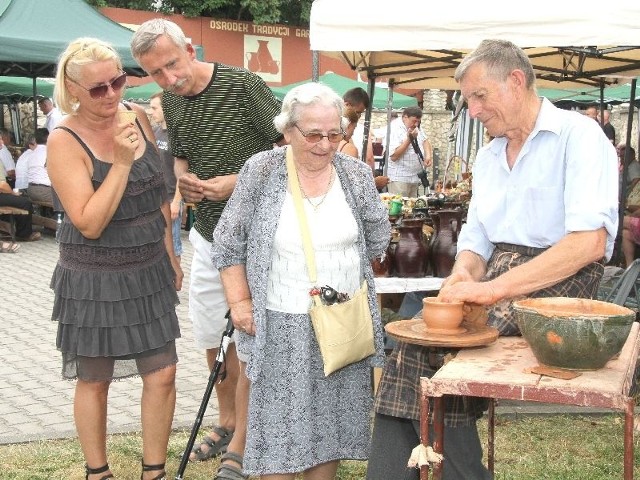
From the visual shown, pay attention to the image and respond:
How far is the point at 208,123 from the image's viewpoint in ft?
12.9

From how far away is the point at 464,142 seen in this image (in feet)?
53.3

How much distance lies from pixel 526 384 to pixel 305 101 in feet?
4.34

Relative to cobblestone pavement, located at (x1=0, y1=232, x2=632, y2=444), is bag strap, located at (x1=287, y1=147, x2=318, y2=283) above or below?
above

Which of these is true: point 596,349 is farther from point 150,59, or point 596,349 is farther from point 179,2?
point 179,2

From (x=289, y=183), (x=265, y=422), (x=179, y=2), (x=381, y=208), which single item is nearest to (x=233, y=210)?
(x=289, y=183)

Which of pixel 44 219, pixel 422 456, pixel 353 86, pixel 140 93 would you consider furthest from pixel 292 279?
pixel 140 93

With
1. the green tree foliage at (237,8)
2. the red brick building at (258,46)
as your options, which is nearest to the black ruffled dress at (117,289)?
the green tree foliage at (237,8)

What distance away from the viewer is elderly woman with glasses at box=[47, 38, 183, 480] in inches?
Answer: 135

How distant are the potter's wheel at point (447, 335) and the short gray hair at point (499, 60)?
2.62 ft

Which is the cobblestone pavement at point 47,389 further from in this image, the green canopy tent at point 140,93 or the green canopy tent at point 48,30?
the green canopy tent at point 140,93

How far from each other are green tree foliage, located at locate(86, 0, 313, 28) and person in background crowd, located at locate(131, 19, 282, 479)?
2281 centimetres

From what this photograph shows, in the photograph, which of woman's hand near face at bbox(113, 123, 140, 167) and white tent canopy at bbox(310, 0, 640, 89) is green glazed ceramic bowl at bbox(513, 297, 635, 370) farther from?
white tent canopy at bbox(310, 0, 640, 89)

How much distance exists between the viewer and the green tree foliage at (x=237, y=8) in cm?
2694

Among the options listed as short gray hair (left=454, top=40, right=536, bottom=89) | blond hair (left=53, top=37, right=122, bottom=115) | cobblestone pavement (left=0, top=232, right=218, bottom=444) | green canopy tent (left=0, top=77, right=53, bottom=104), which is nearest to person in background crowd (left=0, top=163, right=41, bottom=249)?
cobblestone pavement (left=0, top=232, right=218, bottom=444)
